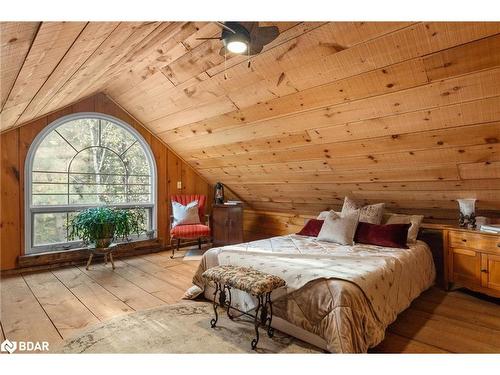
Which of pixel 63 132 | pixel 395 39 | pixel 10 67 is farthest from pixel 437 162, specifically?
pixel 63 132

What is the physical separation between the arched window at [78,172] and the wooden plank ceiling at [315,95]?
547mm

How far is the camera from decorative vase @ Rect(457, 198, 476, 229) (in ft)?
9.39

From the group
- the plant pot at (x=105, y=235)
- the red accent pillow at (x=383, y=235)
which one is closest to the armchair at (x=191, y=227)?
the plant pot at (x=105, y=235)

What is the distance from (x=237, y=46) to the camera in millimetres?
1782

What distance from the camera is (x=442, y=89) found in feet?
6.87

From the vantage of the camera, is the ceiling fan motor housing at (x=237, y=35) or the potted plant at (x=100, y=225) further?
the potted plant at (x=100, y=225)

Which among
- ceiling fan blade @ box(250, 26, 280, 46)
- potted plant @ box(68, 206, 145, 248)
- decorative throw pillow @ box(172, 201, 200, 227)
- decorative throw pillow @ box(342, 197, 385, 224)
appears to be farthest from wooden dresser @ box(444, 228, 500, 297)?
potted plant @ box(68, 206, 145, 248)

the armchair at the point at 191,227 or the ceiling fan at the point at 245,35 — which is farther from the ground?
the ceiling fan at the point at 245,35

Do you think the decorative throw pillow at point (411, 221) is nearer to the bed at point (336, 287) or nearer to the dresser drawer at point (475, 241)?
Result: the bed at point (336, 287)

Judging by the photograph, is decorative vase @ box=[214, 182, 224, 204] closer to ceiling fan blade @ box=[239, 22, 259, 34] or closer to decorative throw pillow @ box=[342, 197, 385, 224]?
decorative throw pillow @ box=[342, 197, 385, 224]

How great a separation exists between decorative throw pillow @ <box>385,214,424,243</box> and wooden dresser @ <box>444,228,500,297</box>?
270 mm

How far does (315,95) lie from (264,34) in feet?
3.22

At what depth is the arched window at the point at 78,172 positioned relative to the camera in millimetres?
3785

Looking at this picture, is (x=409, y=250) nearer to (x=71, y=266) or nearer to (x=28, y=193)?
(x=71, y=266)
